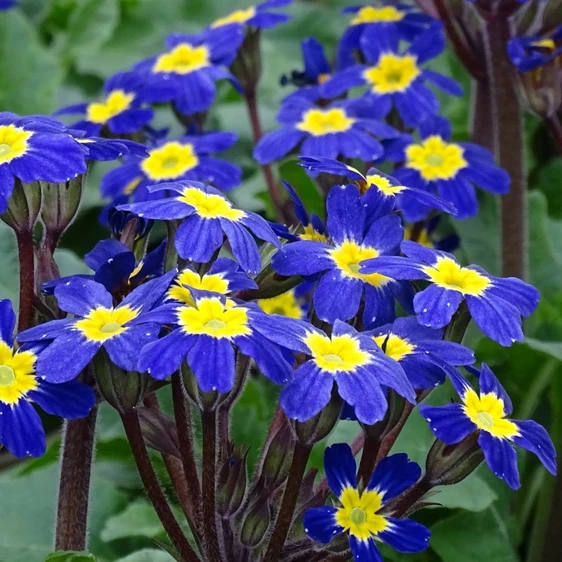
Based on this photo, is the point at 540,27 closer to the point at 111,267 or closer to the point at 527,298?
the point at 527,298

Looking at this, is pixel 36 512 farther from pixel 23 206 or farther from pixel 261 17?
pixel 261 17

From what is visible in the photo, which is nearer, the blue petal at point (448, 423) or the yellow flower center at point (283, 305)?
the blue petal at point (448, 423)

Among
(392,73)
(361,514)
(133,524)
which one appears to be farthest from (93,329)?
(392,73)

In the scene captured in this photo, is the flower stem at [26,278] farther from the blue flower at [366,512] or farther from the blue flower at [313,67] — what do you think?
the blue flower at [313,67]

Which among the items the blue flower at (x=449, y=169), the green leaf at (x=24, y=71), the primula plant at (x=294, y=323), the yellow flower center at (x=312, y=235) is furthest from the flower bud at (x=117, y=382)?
the green leaf at (x=24, y=71)

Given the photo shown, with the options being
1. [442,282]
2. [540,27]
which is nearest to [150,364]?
[442,282]

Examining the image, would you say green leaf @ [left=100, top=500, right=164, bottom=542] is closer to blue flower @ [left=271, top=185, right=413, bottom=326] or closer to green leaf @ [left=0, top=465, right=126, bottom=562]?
green leaf @ [left=0, top=465, right=126, bottom=562]
